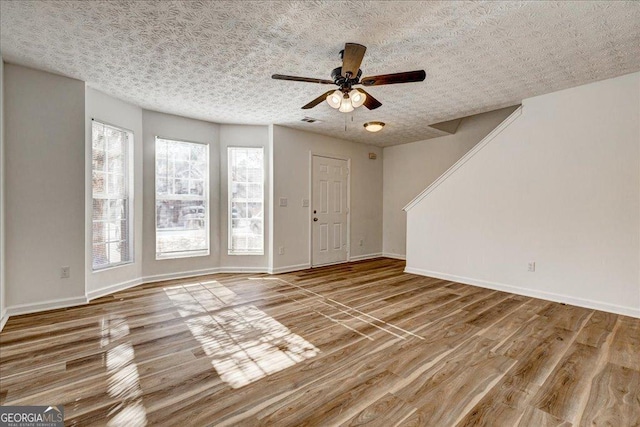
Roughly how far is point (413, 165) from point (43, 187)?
6.00 metres

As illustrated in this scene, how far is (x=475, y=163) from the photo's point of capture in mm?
4355

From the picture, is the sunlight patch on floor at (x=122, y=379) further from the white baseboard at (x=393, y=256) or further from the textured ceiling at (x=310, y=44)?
the white baseboard at (x=393, y=256)

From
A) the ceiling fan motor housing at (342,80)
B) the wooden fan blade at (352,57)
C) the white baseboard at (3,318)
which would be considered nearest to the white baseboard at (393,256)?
the ceiling fan motor housing at (342,80)

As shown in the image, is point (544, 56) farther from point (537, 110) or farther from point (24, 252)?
point (24, 252)

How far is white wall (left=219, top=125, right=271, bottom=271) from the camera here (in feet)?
16.9

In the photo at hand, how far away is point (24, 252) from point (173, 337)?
1.99 meters

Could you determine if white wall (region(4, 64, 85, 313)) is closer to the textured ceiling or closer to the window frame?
the textured ceiling

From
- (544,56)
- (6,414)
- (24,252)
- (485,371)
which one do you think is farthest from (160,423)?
(544,56)

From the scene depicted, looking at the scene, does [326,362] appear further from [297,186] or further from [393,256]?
[393,256]

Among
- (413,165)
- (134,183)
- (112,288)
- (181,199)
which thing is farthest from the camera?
(413,165)

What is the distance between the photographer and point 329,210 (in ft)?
19.5

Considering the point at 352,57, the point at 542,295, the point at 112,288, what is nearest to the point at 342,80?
the point at 352,57

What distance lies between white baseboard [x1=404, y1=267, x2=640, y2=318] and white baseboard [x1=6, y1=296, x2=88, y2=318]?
15.7 ft

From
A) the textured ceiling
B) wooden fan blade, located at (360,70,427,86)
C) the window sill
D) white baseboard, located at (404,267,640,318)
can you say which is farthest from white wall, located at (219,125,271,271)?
wooden fan blade, located at (360,70,427,86)
